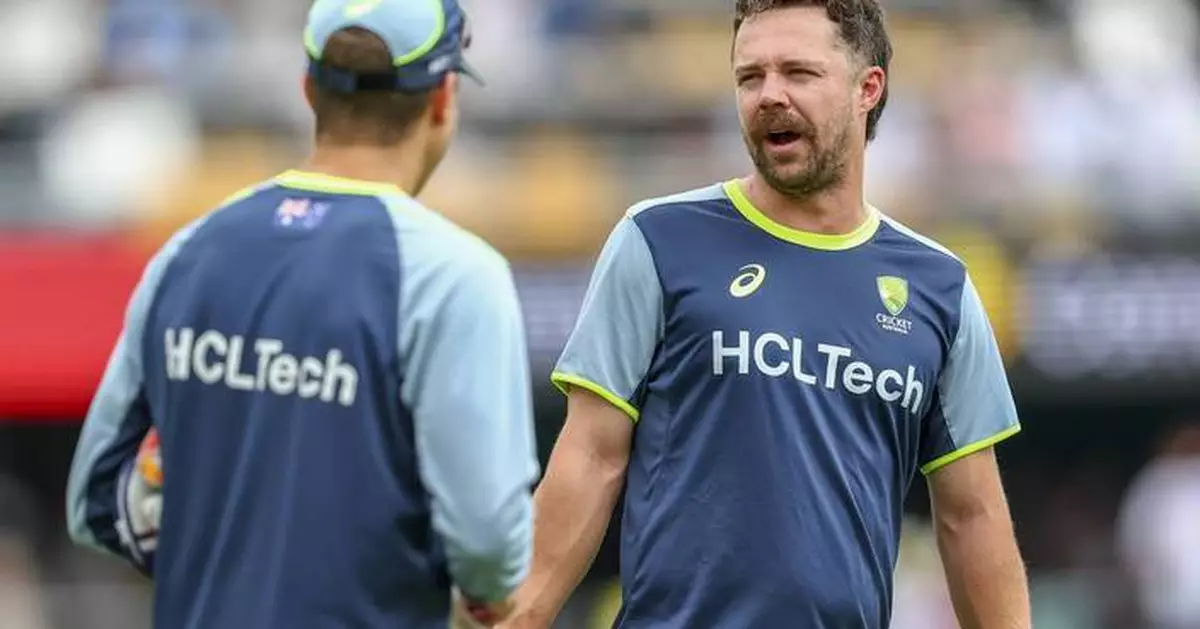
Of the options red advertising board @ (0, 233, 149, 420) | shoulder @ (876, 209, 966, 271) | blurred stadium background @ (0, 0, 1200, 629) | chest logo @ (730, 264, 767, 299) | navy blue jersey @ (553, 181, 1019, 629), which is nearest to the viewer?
navy blue jersey @ (553, 181, 1019, 629)

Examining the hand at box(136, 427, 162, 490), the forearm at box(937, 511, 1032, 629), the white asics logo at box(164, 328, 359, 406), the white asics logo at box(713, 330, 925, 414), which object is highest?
the white asics logo at box(164, 328, 359, 406)

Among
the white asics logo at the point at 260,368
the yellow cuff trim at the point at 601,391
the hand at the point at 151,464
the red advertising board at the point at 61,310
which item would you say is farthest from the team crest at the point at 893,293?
the red advertising board at the point at 61,310

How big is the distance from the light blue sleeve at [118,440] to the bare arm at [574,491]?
3.42 feet

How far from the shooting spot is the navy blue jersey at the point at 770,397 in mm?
5488

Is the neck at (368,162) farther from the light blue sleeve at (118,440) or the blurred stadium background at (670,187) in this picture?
the blurred stadium background at (670,187)

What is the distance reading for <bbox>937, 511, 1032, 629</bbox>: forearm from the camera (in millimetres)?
5840

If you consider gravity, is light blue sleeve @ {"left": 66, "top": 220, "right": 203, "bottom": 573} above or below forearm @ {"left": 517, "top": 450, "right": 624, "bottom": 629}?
above

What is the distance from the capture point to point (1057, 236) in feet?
49.9

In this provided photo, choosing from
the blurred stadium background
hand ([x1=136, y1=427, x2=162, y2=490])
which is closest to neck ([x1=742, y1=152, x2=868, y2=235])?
hand ([x1=136, y1=427, x2=162, y2=490])

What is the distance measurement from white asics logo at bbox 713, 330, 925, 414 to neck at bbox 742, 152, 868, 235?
0.30 metres

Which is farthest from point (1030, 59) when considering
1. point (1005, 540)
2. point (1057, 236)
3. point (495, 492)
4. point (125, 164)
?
point (495, 492)

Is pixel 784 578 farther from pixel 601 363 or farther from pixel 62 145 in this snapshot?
pixel 62 145

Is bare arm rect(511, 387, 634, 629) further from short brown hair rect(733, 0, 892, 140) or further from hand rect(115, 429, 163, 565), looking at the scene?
hand rect(115, 429, 163, 565)

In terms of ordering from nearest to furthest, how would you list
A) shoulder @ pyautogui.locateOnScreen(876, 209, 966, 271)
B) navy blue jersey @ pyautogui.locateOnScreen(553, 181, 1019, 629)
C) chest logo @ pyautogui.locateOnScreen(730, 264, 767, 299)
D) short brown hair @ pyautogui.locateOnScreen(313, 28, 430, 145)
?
short brown hair @ pyautogui.locateOnScreen(313, 28, 430, 145) → navy blue jersey @ pyautogui.locateOnScreen(553, 181, 1019, 629) → chest logo @ pyautogui.locateOnScreen(730, 264, 767, 299) → shoulder @ pyautogui.locateOnScreen(876, 209, 966, 271)
